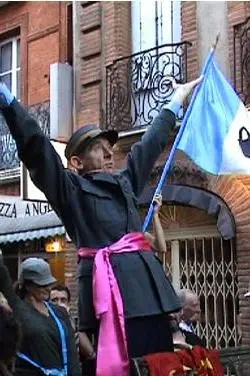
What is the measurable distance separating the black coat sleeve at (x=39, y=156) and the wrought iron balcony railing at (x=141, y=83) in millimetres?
8068

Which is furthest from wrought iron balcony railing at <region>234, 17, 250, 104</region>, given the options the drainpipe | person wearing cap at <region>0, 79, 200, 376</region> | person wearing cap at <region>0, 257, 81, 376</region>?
person wearing cap at <region>0, 79, 200, 376</region>

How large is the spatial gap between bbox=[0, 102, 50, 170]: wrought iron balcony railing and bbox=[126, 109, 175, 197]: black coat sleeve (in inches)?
397

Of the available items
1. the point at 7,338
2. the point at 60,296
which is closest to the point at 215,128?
the point at 7,338

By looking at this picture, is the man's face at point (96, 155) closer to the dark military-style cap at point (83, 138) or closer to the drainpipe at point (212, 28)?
the dark military-style cap at point (83, 138)

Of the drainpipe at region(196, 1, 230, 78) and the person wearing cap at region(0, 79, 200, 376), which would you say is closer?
the person wearing cap at region(0, 79, 200, 376)

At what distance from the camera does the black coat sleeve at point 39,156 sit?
3117 millimetres

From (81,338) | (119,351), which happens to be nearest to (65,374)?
(81,338)

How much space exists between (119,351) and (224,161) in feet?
8.78

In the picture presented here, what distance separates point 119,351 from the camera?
3.10m

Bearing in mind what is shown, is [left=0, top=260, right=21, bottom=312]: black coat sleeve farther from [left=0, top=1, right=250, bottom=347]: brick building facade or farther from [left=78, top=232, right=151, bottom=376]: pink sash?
[left=0, top=1, right=250, bottom=347]: brick building facade

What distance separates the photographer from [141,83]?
11.7 meters

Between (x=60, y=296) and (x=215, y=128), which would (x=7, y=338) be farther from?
(x=60, y=296)

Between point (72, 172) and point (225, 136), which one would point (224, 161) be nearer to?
point (225, 136)

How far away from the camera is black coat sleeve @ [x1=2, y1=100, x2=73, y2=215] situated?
3117mm
